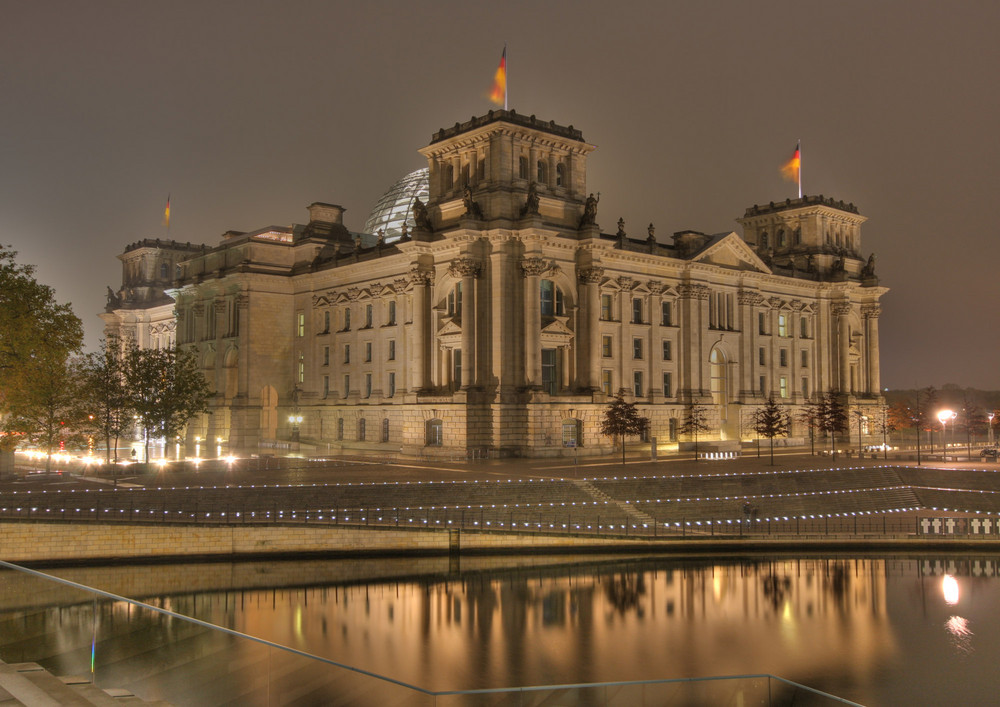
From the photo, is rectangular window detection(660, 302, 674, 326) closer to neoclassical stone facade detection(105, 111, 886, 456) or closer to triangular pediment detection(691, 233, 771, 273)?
neoclassical stone facade detection(105, 111, 886, 456)

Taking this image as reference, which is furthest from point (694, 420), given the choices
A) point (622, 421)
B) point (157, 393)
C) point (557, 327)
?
point (157, 393)

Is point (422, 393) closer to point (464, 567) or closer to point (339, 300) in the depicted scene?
point (339, 300)

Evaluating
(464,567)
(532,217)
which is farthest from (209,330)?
(464,567)

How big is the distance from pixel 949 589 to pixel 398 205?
80.3m

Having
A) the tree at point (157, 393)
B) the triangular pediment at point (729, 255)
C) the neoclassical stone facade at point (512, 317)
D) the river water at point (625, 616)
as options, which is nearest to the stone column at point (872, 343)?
the neoclassical stone facade at point (512, 317)

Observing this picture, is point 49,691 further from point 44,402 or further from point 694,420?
point 694,420

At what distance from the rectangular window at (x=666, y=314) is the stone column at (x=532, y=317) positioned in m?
17.4

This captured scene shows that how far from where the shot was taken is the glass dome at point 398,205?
4117 inches

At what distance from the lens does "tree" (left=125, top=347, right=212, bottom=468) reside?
6612cm

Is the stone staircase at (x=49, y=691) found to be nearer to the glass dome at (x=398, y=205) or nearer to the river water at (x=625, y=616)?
the river water at (x=625, y=616)

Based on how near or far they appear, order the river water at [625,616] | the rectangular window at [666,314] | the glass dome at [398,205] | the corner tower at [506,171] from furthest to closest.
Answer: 1. the glass dome at [398,205]
2. the rectangular window at [666,314]
3. the corner tower at [506,171]
4. the river water at [625,616]

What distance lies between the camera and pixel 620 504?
46938 millimetres

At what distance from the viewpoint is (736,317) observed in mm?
87750

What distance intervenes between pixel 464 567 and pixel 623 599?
783 centimetres
